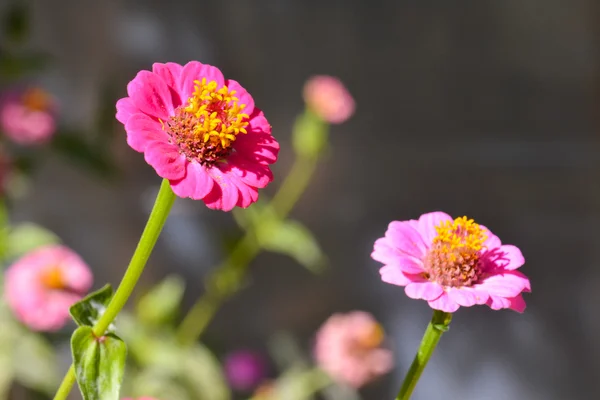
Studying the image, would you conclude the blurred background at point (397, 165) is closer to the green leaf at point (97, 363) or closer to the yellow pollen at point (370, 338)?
the yellow pollen at point (370, 338)

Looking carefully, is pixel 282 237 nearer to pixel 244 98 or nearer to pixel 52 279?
pixel 52 279

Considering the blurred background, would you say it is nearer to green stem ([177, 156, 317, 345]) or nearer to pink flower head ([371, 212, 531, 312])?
green stem ([177, 156, 317, 345])

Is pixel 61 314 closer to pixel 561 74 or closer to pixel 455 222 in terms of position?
pixel 455 222

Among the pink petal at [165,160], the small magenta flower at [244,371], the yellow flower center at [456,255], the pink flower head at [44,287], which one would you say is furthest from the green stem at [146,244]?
the small magenta flower at [244,371]

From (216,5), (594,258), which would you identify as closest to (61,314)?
(216,5)

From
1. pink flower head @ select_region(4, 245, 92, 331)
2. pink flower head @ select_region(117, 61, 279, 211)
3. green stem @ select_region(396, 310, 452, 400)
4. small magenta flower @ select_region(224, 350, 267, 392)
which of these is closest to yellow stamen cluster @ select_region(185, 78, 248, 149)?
pink flower head @ select_region(117, 61, 279, 211)

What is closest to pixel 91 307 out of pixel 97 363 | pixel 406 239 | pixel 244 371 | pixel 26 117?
pixel 97 363
